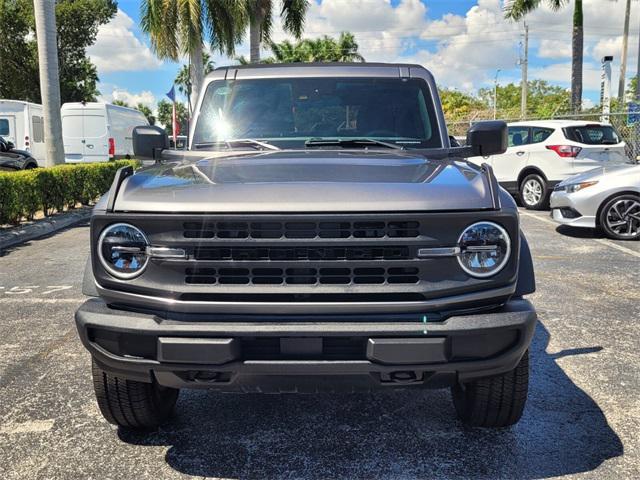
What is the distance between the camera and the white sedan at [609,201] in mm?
8453

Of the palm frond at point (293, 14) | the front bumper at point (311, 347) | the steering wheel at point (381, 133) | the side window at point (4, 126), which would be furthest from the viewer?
the palm frond at point (293, 14)

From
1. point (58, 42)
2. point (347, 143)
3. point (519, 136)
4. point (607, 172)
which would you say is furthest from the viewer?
point (58, 42)

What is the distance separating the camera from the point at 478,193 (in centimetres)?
248

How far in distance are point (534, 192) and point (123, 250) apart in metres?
11.1

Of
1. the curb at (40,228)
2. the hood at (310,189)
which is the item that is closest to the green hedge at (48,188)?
the curb at (40,228)

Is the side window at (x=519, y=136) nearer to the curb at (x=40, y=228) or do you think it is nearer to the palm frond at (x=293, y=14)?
the curb at (x=40, y=228)

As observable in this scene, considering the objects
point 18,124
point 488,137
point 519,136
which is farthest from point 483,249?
point 18,124

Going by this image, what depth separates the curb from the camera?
8846 mm

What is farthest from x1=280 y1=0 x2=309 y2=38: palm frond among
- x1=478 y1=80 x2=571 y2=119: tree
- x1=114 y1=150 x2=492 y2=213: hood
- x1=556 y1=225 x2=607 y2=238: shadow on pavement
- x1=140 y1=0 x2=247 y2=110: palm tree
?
x1=478 y1=80 x2=571 y2=119: tree

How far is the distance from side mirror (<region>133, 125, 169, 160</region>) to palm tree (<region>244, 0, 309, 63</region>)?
18.7 m

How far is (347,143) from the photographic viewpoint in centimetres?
357

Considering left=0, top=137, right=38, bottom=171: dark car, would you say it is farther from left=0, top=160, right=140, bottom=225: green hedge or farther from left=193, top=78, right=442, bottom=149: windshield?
left=193, top=78, right=442, bottom=149: windshield

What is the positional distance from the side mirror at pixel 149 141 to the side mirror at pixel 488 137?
76.7 inches

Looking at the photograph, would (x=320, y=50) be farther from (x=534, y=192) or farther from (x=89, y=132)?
(x=534, y=192)
